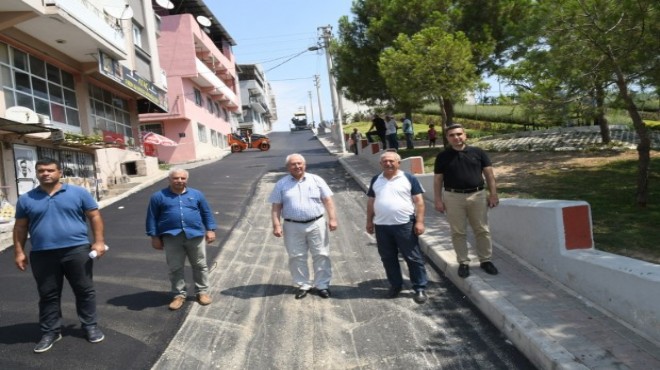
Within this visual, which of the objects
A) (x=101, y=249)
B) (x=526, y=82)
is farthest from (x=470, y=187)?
(x=526, y=82)

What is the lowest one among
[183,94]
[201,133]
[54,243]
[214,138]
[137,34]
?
[54,243]

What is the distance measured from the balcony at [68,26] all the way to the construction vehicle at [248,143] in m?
15.5

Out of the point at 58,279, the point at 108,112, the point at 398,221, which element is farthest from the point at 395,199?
the point at 108,112

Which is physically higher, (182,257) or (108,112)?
(108,112)

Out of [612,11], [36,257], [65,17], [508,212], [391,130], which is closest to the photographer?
[36,257]

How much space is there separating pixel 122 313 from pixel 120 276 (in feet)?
4.70

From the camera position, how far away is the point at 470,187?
5.27 meters

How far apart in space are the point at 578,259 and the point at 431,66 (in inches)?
341

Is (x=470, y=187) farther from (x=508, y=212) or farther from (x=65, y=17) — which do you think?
Result: (x=65, y=17)

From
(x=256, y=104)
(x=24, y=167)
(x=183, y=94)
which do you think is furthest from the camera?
(x=256, y=104)

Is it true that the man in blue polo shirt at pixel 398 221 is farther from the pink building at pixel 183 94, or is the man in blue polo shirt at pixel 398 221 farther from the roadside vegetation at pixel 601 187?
the pink building at pixel 183 94

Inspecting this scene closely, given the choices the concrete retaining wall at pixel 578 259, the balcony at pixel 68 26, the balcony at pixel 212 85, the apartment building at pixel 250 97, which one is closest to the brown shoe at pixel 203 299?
the concrete retaining wall at pixel 578 259

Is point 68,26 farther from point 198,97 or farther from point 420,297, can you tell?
point 198,97

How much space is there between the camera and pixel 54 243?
4.15m
